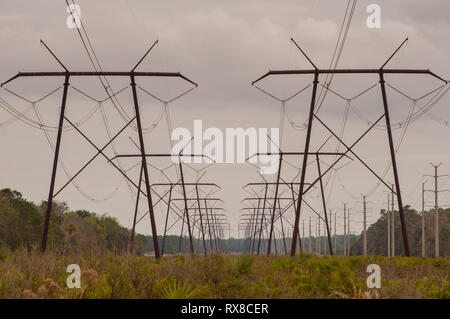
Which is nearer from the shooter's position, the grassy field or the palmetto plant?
the palmetto plant

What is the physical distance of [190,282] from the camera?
12758 mm

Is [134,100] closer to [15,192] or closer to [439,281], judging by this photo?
[439,281]

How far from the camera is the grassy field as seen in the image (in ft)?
36.5

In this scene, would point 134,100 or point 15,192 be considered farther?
point 15,192

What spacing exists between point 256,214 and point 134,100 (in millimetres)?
56419

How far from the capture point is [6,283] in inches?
449

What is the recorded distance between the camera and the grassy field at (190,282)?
36.5 feet

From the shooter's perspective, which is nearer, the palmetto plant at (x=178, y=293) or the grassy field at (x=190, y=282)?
the palmetto plant at (x=178, y=293)

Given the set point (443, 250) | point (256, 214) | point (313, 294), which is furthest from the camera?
point (443, 250)

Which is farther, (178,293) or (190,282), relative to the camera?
(190,282)

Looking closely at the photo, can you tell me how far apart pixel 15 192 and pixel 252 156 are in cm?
3422

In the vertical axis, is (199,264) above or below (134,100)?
below
